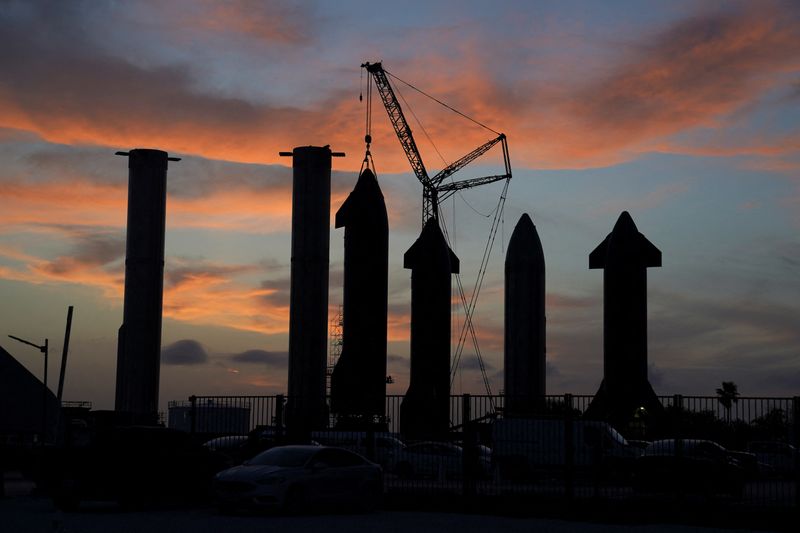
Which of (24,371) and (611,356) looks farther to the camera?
(24,371)

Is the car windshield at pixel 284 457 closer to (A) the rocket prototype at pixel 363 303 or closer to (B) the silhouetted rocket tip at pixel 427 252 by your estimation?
(A) the rocket prototype at pixel 363 303

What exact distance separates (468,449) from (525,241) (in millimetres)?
59072

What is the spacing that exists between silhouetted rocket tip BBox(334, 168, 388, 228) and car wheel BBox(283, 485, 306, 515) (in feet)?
193

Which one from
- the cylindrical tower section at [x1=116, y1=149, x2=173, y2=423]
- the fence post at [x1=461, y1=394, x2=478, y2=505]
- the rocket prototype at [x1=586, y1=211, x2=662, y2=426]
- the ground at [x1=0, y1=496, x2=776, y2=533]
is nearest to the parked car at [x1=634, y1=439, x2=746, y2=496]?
the ground at [x1=0, y1=496, x2=776, y2=533]

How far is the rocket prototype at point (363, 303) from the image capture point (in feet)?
268

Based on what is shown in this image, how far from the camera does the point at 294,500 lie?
81.6 feet

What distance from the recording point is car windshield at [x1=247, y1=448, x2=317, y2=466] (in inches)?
1009

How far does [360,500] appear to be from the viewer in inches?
1045

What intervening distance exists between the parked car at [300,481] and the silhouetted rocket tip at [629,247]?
52388 millimetres

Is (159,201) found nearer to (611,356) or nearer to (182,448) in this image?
(611,356)

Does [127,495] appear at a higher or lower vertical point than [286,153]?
lower

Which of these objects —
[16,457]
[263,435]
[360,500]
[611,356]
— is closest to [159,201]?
[611,356]

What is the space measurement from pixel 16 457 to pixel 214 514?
2277 cm

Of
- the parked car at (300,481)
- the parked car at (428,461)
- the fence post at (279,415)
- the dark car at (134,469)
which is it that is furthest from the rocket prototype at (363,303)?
the parked car at (300,481)
